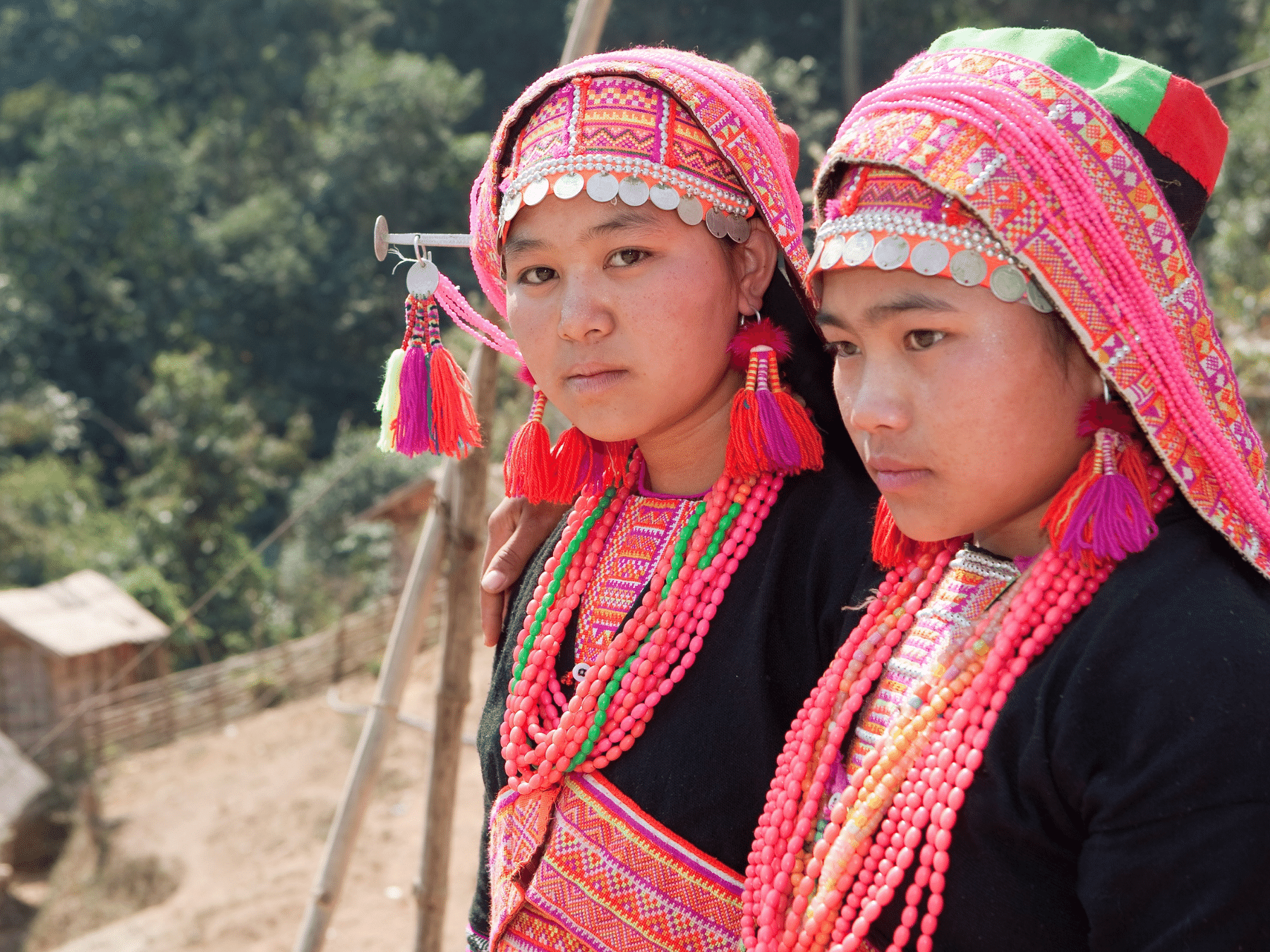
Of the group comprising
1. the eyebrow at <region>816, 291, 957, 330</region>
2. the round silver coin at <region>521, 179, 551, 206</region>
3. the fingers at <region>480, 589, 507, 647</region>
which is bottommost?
the fingers at <region>480, 589, 507, 647</region>

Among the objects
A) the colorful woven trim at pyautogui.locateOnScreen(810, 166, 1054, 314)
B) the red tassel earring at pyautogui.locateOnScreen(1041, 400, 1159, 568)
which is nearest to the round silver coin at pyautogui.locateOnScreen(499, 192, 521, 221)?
the colorful woven trim at pyautogui.locateOnScreen(810, 166, 1054, 314)

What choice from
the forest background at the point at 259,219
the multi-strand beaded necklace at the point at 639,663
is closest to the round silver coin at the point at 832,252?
the multi-strand beaded necklace at the point at 639,663

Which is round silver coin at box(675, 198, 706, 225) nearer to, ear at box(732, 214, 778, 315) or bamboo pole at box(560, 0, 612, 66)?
ear at box(732, 214, 778, 315)

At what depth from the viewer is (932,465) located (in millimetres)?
1267

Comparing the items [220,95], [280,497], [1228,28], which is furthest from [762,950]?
[220,95]

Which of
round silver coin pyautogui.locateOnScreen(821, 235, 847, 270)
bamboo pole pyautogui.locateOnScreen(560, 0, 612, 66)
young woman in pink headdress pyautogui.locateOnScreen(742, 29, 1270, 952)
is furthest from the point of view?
bamboo pole pyautogui.locateOnScreen(560, 0, 612, 66)

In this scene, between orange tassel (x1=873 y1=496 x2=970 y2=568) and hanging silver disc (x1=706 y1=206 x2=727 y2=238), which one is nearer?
orange tassel (x1=873 y1=496 x2=970 y2=568)

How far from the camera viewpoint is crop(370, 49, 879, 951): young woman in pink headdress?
1.62 metres

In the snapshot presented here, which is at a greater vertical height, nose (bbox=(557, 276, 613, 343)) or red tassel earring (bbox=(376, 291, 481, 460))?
nose (bbox=(557, 276, 613, 343))

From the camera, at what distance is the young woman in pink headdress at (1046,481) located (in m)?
1.09

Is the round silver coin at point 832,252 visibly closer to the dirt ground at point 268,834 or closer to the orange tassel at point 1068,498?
the orange tassel at point 1068,498

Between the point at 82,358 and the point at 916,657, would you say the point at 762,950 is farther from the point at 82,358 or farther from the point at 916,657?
the point at 82,358

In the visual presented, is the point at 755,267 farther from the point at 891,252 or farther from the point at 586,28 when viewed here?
the point at 586,28

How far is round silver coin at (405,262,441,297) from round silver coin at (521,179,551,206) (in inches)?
13.4
